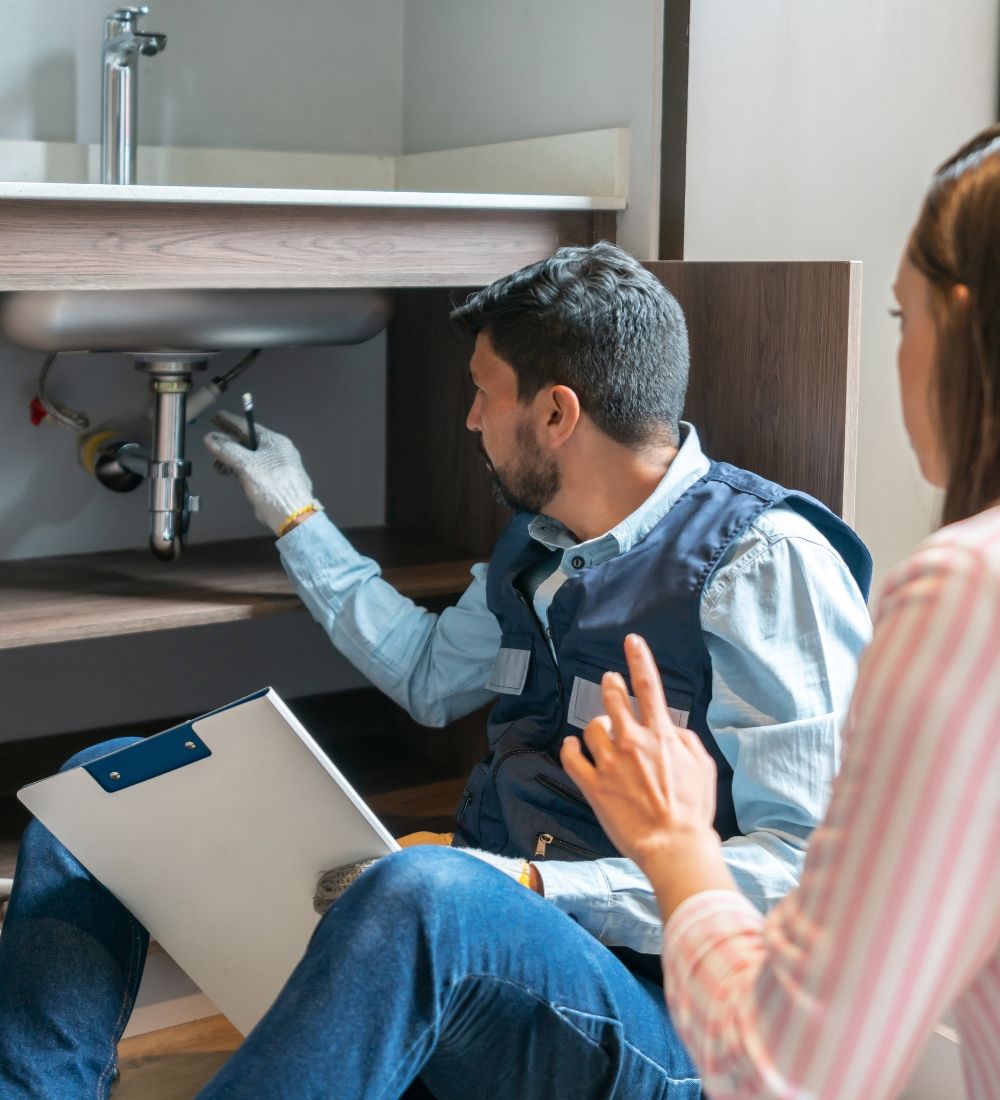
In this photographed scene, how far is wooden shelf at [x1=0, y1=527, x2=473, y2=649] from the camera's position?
1.50 metres

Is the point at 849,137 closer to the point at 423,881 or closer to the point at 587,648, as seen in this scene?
the point at 587,648

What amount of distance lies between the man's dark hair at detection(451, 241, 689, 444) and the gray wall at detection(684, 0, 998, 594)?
0.29 m


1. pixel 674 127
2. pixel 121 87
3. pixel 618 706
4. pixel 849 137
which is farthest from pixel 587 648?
pixel 121 87

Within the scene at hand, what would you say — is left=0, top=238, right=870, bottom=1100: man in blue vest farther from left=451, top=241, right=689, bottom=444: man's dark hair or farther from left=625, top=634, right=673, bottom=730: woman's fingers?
left=625, top=634, right=673, bottom=730: woman's fingers

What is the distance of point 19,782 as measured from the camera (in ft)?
6.13

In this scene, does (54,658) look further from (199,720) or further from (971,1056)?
(971,1056)

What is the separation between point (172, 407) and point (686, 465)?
703 millimetres

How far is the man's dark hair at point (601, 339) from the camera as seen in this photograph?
127cm

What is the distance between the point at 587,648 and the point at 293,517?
48 cm

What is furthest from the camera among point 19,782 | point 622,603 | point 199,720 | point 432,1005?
point 19,782

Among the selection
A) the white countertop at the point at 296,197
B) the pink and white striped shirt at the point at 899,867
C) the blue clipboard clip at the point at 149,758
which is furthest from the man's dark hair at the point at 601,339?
the pink and white striped shirt at the point at 899,867

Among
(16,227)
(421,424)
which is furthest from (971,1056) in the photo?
(421,424)

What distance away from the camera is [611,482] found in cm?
129

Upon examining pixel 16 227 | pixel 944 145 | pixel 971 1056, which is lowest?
pixel 971 1056
